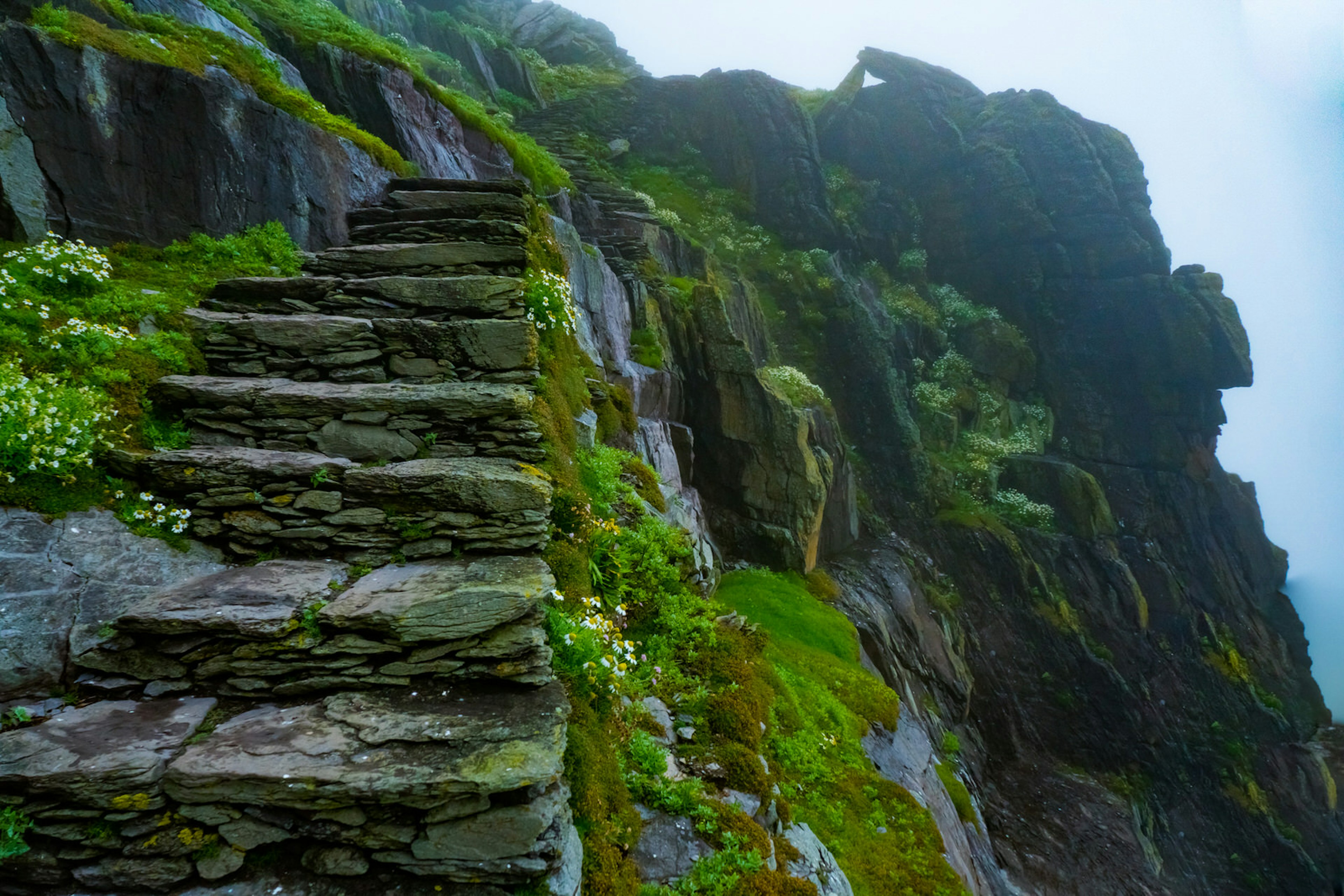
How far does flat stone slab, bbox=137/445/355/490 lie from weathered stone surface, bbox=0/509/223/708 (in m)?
0.53

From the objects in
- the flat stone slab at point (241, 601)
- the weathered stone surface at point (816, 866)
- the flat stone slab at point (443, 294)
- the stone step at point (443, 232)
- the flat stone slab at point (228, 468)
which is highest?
the stone step at point (443, 232)

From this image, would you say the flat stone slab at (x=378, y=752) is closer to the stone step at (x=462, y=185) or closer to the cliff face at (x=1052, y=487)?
the stone step at (x=462, y=185)

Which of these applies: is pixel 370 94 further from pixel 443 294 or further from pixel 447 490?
pixel 447 490

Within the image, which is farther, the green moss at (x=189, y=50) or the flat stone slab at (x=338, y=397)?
the green moss at (x=189, y=50)

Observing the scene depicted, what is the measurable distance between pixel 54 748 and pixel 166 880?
112 centimetres

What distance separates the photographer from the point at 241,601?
4.83 metres

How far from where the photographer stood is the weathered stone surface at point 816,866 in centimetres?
655

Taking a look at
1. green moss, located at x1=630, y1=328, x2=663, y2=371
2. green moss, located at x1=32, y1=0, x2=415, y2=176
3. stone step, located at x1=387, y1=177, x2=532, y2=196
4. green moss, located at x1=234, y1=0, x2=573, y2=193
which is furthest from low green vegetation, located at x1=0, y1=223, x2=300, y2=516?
green moss, located at x1=630, y1=328, x2=663, y2=371

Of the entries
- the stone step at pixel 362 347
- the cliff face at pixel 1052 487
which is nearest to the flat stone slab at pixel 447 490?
the stone step at pixel 362 347

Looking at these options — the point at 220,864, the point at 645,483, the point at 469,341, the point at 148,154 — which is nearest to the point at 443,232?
the point at 469,341

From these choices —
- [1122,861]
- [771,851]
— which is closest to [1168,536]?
[1122,861]

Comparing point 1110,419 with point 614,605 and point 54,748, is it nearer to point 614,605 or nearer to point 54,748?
point 614,605

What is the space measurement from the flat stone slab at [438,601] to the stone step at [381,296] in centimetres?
433

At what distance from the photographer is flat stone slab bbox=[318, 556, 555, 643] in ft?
15.4
